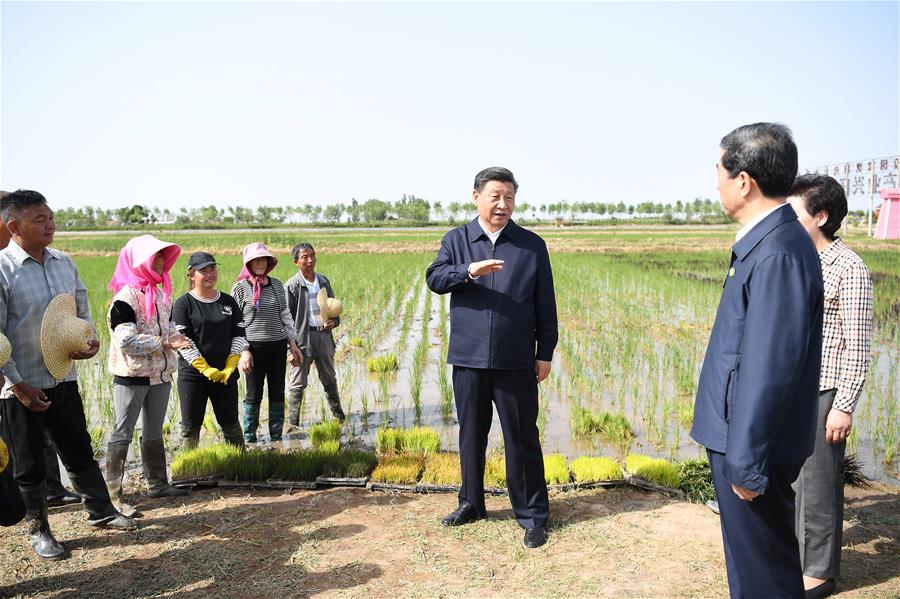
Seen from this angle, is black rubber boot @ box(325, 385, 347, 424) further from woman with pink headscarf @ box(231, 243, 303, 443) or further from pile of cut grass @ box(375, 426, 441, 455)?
pile of cut grass @ box(375, 426, 441, 455)

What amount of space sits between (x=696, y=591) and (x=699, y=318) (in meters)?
8.27

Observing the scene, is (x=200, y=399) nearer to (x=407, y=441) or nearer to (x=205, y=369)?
(x=205, y=369)

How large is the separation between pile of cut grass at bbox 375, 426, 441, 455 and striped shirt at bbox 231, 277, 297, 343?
1146 millimetres

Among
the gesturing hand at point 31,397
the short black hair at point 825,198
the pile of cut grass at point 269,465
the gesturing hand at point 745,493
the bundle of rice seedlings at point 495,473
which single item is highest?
the short black hair at point 825,198

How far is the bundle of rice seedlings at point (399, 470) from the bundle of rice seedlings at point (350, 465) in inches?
2.8

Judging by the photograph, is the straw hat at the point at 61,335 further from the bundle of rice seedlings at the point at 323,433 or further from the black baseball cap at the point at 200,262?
the bundle of rice seedlings at the point at 323,433

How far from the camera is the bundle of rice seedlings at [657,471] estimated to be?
380 centimetres

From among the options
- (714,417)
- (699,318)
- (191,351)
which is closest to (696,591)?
(714,417)

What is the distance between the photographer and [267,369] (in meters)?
5.04

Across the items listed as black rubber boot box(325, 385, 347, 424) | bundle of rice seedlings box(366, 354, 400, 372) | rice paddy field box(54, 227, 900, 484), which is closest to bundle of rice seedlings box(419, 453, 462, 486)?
rice paddy field box(54, 227, 900, 484)

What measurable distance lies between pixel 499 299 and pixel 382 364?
14.9 ft

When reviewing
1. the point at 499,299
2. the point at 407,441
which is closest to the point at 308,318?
the point at 407,441

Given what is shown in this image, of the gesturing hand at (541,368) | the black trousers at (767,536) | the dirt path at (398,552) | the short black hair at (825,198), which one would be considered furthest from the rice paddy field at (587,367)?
the black trousers at (767,536)

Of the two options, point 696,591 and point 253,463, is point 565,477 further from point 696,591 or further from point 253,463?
point 253,463
